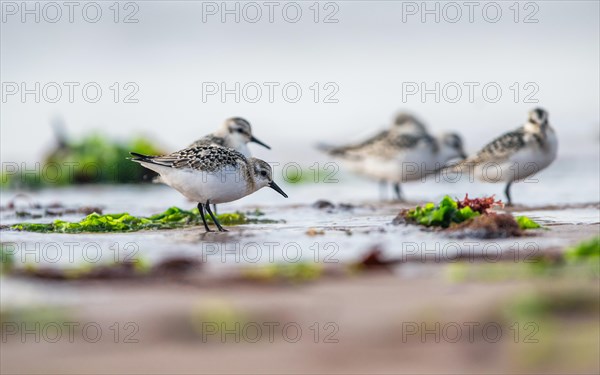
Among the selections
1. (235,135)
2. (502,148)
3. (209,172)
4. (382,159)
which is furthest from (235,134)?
(502,148)

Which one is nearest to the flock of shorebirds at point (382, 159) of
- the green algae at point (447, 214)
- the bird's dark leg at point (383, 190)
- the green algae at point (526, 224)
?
the bird's dark leg at point (383, 190)

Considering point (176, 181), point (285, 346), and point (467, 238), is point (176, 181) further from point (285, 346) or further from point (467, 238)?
point (285, 346)

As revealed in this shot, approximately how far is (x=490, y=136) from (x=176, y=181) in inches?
467

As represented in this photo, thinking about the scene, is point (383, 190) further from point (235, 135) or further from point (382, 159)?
point (235, 135)

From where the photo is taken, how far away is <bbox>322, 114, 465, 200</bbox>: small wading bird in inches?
543

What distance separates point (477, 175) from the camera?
12.9 m

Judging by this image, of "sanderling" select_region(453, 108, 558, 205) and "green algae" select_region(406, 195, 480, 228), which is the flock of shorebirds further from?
"green algae" select_region(406, 195, 480, 228)

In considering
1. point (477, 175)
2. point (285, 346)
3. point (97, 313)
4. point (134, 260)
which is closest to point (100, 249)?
point (134, 260)

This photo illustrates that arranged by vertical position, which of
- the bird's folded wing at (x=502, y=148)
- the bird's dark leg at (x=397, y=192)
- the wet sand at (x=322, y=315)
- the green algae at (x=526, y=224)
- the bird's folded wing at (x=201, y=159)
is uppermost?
the bird's folded wing at (x=502, y=148)

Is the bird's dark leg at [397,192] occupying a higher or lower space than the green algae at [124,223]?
higher

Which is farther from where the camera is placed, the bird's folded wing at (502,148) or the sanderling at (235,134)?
the bird's folded wing at (502,148)

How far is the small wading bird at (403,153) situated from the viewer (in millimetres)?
13805

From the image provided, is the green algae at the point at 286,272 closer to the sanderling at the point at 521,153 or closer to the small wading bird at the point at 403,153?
the sanderling at the point at 521,153

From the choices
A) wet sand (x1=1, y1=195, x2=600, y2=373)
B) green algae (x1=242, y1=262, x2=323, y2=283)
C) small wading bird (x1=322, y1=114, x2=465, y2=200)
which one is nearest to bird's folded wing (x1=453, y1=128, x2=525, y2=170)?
small wading bird (x1=322, y1=114, x2=465, y2=200)
